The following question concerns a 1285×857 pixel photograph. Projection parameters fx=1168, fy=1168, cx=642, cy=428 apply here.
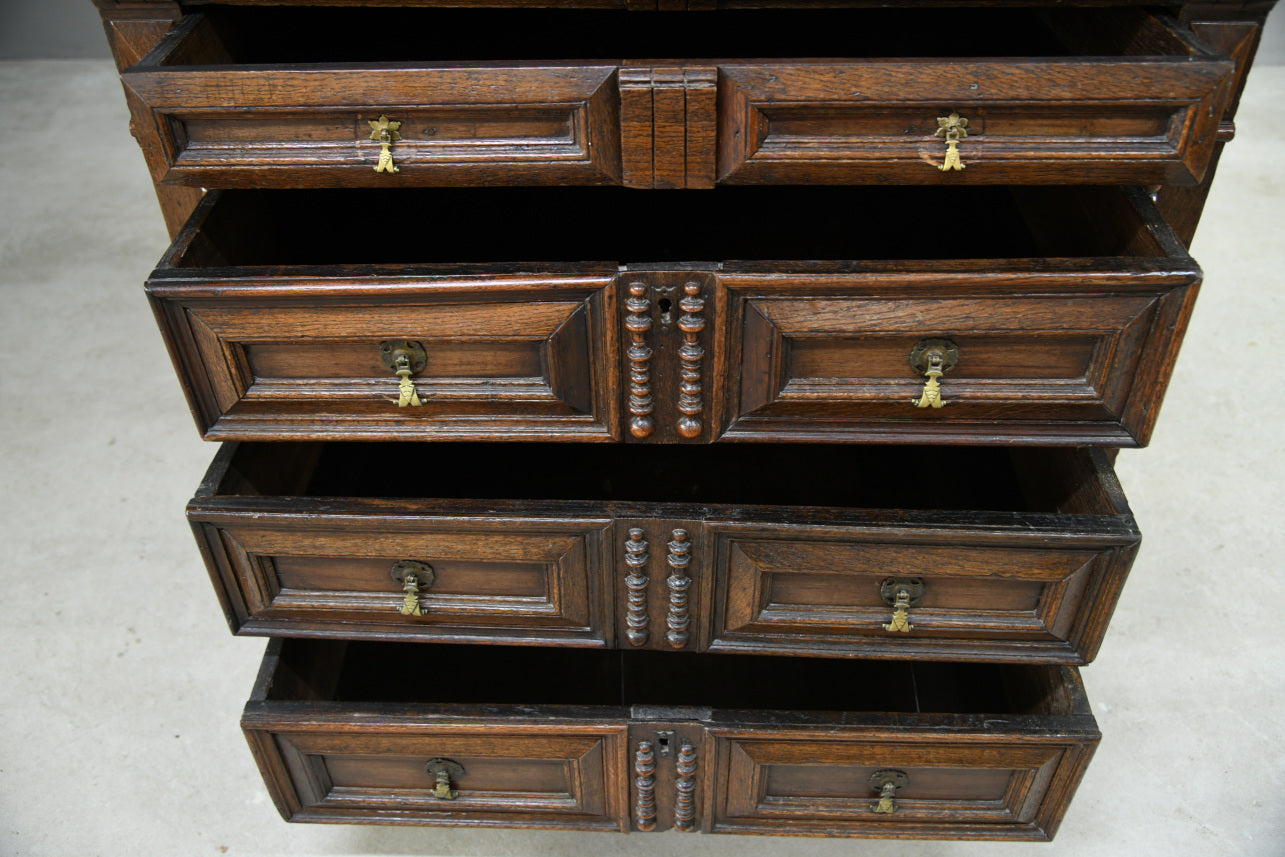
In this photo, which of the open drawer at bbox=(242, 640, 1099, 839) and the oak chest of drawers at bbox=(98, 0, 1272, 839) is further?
the open drawer at bbox=(242, 640, 1099, 839)

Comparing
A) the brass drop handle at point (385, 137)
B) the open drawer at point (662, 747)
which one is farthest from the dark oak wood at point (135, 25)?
the open drawer at point (662, 747)

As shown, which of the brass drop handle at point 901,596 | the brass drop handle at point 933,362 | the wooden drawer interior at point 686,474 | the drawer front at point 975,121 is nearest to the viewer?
the drawer front at point 975,121

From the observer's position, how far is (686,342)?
36.9 inches

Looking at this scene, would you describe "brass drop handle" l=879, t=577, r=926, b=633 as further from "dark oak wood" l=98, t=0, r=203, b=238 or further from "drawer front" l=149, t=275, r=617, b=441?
"dark oak wood" l=98, t=0, r=203, b=238

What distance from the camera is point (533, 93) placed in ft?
2.81

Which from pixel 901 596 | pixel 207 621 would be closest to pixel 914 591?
pixel 901 596

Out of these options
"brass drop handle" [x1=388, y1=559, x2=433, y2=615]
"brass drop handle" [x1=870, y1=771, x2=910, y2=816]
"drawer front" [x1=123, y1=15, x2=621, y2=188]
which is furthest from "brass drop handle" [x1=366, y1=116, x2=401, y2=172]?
"brass drop handle" [x1=870, y1=771, x2=910, y2=816]

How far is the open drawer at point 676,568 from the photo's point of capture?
1.03m

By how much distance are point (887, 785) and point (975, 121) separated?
2.16ft

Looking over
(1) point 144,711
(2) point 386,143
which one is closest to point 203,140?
(2) point 386,143

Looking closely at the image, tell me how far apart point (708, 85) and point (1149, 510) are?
4.11ft

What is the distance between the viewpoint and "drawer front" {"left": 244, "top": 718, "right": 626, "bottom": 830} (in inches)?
44.4

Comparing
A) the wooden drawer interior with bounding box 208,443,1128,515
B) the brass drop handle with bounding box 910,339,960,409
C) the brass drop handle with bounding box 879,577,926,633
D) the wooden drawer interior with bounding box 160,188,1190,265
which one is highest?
the brass drop handle with bounding box 910,339,960,409

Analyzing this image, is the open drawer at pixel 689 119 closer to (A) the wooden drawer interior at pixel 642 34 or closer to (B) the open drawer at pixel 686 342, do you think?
(B) the open drawer at pixel 686 342
